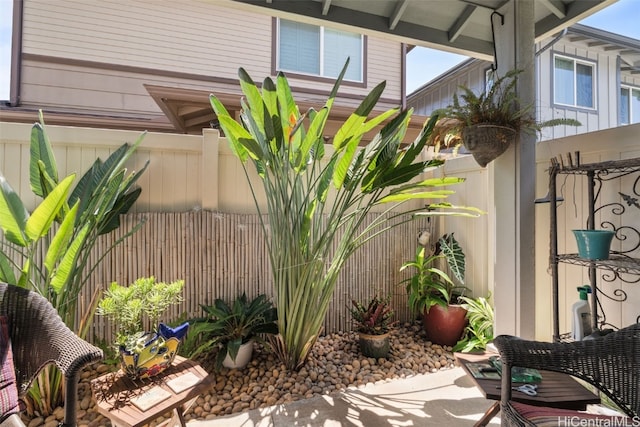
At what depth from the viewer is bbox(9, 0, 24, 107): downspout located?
171 inches

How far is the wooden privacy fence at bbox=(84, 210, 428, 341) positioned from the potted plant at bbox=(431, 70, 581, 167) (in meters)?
1.56

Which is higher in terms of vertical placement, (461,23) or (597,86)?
(597,86)

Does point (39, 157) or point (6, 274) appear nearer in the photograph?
point (6, 274)

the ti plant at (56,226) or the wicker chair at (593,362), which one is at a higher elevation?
the ti plant at (56,226)

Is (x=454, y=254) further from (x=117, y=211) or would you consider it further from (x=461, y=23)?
(x=117, y=211)

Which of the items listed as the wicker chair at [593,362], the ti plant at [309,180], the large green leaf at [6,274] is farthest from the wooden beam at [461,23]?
the large green leaf at [6,274]

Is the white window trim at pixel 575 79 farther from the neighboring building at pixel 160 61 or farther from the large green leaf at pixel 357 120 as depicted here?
the large green leaf at pixel 357 120

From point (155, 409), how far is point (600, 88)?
24.8ft

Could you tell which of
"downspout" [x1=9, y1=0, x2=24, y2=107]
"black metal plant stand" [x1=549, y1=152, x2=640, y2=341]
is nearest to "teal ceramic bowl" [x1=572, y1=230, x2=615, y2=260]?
"black metal plant stand" [x1=549, y1=152, x2=640, y2=341]

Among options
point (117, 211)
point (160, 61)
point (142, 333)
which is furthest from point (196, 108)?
point (142, 333)

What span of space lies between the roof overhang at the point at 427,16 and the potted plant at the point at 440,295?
192cm

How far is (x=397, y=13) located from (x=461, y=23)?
0.56 m

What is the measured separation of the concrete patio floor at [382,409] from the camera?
1852 mm

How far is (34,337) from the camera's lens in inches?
57.6
